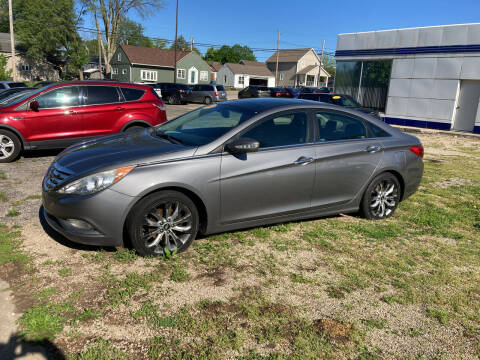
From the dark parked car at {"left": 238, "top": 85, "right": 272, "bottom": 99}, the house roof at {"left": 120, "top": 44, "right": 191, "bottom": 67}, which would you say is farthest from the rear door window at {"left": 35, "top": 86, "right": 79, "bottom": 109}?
the house roof at {"left": 120, "top": 44, "right": 191, "bottom": 67}

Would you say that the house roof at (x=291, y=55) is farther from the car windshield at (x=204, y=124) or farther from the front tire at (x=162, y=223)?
the front tire at (x=162, y=223)

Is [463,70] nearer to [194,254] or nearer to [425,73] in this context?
[425,73]

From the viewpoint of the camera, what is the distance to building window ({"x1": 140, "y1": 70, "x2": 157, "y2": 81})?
54.0m

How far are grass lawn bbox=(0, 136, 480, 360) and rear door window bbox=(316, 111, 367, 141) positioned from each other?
123cm

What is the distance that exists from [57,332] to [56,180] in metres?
1.69

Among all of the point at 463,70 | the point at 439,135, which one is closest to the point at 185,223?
the point at 439,135

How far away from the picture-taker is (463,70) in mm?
18531

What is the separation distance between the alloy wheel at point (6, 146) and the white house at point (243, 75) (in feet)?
214

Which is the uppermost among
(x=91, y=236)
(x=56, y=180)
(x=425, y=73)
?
(x=425, y=73)

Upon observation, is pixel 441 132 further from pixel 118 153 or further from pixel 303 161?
pixel 118 153

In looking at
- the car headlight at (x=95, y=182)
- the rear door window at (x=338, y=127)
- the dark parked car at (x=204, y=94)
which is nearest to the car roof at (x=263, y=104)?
the rear door window at (x=338, y=127)

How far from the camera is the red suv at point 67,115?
7840 millimetres

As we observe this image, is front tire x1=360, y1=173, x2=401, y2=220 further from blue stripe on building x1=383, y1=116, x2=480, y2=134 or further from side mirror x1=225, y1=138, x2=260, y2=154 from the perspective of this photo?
blue stripe on building x1=383, y1=116, x2=480, y2=134

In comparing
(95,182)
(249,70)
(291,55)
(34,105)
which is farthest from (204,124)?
(291,55)
